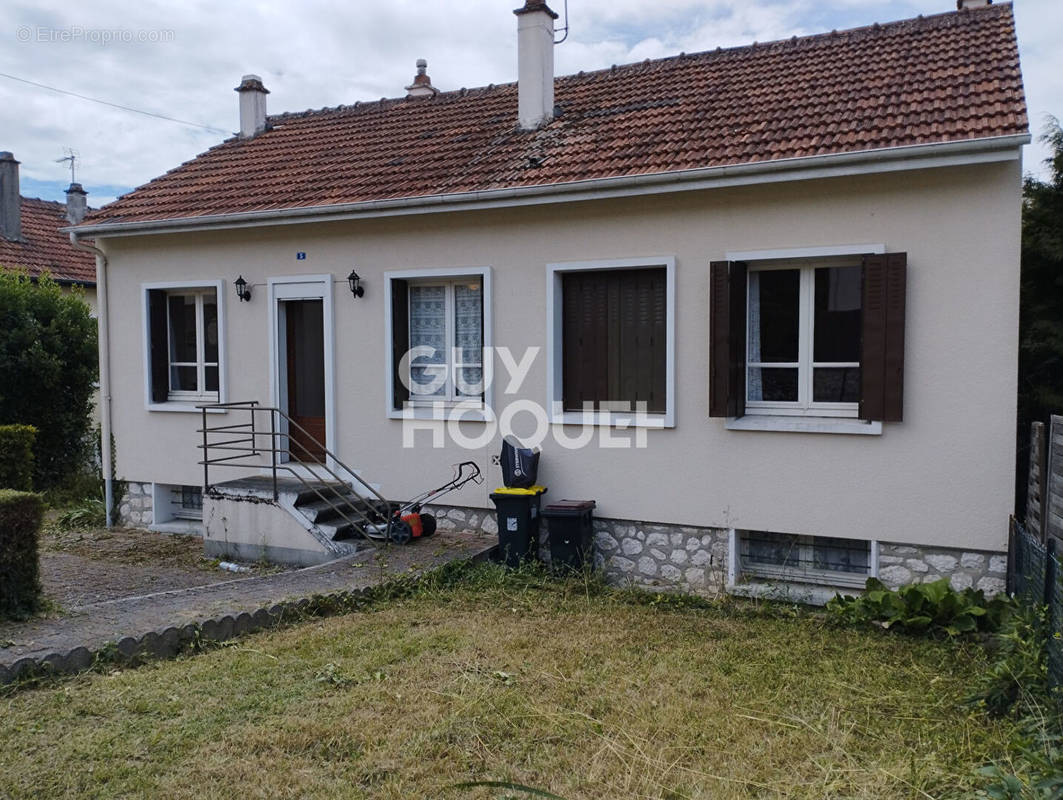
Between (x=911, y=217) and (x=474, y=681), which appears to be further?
(x=911, y=217)

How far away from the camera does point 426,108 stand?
12.4 m

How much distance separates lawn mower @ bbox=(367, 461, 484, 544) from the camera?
369 inches

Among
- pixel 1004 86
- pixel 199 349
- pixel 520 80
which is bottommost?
pixel 199 349

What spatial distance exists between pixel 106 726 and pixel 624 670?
10.7 ft

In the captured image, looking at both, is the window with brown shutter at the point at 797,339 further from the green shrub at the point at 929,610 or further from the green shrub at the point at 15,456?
the green shrub at the point at 15,456

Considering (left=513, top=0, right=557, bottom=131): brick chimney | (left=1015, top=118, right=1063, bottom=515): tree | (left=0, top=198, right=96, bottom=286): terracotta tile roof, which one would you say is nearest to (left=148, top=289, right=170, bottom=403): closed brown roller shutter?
(left=513, top=0, right=557, bottom=131): brick chimney

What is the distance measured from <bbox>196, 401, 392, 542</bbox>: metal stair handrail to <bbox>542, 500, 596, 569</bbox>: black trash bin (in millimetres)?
1889

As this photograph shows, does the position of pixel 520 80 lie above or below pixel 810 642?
above

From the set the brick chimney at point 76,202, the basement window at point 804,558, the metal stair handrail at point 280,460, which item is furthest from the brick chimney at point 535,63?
the brick chimney at point 76,202

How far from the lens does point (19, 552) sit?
263 inches

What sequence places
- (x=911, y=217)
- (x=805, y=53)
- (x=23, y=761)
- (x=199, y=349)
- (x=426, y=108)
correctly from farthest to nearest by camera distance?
(x=426, y=108), (x=199, y=349), (x=805, y=53), (x=911, y=217), (x=23, y=761)

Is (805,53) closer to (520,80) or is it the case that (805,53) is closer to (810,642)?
(520,80)

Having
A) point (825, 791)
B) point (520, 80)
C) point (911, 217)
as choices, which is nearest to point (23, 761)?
point (825, 791)

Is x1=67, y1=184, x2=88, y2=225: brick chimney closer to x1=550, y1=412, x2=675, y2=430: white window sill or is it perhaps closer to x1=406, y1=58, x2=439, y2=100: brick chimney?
x1=406, y1=58, x2=439, y2=100: brick chimney
